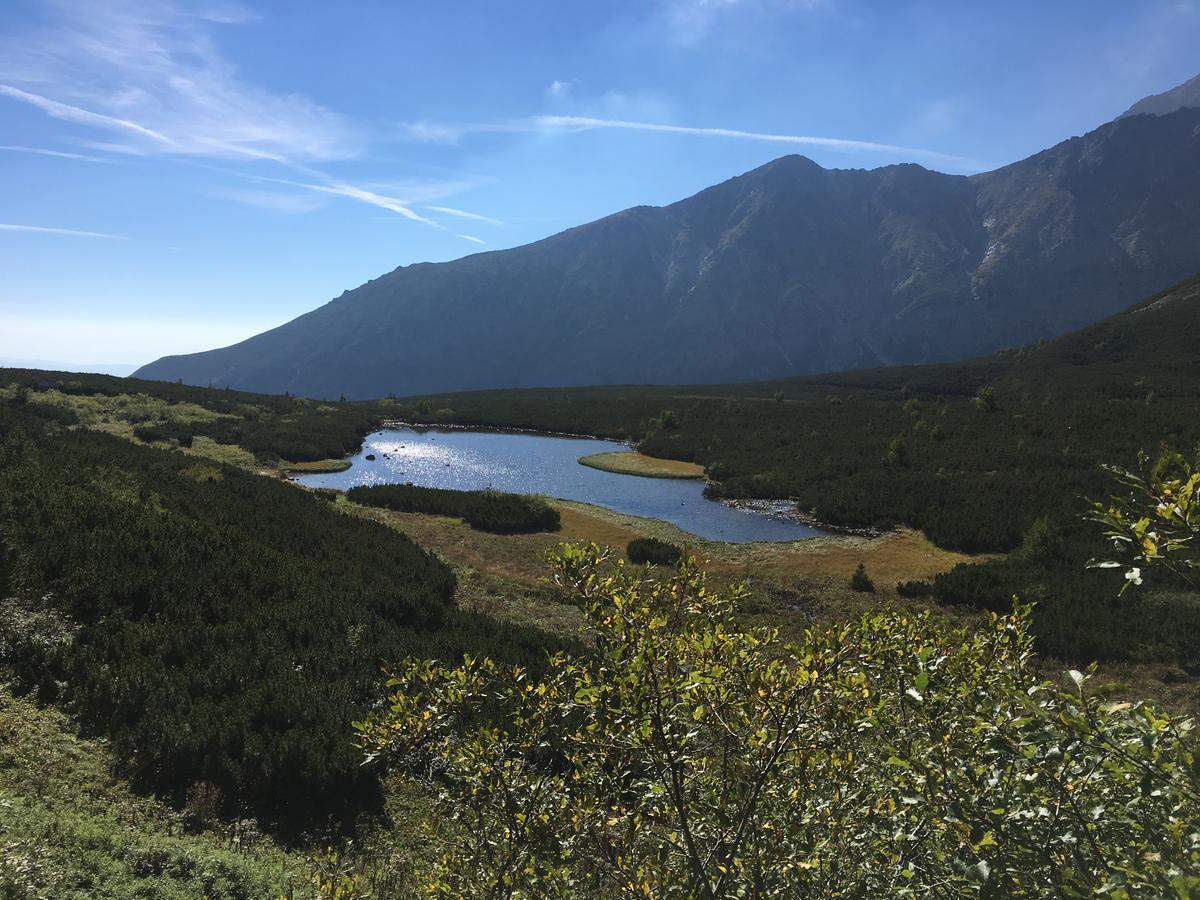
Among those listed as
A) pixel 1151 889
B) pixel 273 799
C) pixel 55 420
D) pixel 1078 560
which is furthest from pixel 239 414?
pixel 1151 889

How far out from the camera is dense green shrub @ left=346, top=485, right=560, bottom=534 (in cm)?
2969

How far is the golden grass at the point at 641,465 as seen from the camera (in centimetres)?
4391

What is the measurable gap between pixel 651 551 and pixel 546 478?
59.6ft

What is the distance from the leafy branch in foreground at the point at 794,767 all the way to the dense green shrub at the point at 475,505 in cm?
2545

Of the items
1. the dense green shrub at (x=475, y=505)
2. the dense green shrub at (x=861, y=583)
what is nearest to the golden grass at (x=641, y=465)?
the dense green shrub at (x=475, y=505)

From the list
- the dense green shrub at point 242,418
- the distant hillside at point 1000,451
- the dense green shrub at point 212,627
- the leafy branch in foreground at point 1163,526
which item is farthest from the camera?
the dense green shrub at point 242,418

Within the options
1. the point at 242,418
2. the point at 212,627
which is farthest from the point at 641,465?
the point at 242,418

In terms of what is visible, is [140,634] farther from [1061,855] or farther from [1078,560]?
[1078,560]

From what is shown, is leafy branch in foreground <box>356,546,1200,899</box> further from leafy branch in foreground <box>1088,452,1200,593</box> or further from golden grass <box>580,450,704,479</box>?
golden grass <box>580,450,704,479</box>

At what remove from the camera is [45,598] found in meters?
10.9

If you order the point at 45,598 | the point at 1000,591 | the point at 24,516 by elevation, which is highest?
the point at 24,516

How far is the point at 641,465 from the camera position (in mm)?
46969

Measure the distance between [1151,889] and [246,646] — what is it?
12.6m

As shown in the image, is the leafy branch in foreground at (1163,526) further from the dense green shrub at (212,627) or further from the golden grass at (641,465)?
the golden grass at (641,465)
